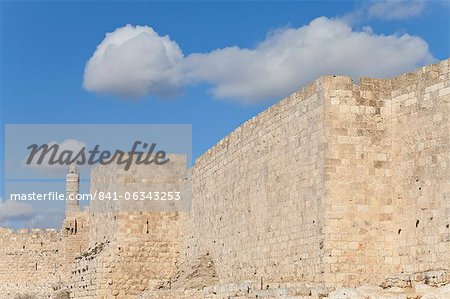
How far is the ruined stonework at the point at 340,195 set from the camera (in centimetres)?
1214

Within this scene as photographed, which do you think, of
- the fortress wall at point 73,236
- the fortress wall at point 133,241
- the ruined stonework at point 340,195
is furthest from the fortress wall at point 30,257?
the ruined stonework at point 340,195

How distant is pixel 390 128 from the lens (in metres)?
13.2

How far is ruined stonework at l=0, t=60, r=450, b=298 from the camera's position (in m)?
12.1

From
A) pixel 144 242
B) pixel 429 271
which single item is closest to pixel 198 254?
pixel 144 242

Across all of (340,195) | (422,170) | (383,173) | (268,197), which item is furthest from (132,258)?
(422,170)

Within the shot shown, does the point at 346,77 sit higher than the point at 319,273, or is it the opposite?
the point at 346,77

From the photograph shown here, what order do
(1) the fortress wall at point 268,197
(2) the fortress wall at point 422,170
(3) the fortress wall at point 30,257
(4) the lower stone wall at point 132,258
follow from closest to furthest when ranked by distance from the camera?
(2) the fortress wall at point 422,170 → (1) the fortress wall at point 268,197 → (4) the lower stone wall at point 132,258 → (3) the fortress wall at point 30,257

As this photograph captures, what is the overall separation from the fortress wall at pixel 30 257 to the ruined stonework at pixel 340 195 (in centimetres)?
1277

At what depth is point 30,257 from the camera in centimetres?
3028

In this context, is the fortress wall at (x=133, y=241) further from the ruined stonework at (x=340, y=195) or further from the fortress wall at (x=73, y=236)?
the fortress wall at (x=73, y=236)

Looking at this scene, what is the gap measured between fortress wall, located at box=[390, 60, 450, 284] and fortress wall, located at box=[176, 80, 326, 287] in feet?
3.93

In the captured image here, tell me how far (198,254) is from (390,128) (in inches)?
322

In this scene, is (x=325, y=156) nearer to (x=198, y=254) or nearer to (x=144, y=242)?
(x=198, y=254)

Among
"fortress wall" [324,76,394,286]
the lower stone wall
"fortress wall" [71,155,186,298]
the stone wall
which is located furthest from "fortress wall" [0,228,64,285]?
"fortress wall" [324,76,394,286]
